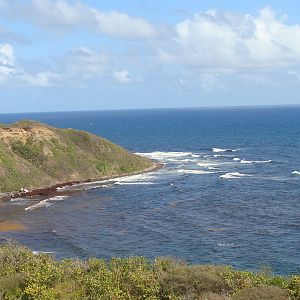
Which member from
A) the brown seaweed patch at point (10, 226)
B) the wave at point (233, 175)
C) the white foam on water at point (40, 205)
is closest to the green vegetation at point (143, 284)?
the brown seaweed patch at point (10, 226)

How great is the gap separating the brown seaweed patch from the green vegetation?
106ft

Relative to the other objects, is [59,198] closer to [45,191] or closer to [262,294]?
[45,191]

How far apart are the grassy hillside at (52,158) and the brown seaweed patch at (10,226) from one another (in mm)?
21423

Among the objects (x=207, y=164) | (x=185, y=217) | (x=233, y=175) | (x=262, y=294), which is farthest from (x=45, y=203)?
(x=262, y=294)

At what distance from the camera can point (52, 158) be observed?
104 m

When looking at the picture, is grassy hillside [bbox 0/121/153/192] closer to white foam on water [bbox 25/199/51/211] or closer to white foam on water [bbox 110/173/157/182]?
white foam on water [bbox 110/173/157/182]

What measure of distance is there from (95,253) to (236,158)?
3157 inches

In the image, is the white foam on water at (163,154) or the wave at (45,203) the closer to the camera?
the wave at (45,203)

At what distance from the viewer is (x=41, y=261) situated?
3734 cm

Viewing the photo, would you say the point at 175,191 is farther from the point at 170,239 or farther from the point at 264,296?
the point at 264,296

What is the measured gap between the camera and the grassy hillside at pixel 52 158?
95506 mm

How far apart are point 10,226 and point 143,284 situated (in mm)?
41688

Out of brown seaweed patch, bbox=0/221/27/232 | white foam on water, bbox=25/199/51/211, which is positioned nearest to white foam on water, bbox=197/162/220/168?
white foam on water, bbox=25/199/51/211

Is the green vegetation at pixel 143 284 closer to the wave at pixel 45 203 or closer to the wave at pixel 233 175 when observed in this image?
the wave at pixel 45 203
